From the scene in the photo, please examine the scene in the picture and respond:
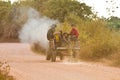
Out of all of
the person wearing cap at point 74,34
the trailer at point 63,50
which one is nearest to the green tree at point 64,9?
the trailer at point 63,50

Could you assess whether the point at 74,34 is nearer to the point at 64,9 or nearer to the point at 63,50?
the point at 63,50

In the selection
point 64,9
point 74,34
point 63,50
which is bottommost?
point 63,50

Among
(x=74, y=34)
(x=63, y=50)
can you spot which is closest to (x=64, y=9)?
(x=63, y=50)

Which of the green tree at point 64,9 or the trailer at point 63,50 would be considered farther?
the green tree at point 64,9

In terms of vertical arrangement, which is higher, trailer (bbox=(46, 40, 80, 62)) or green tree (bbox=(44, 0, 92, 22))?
green tree (bbox=(44, 0, 92, 22))

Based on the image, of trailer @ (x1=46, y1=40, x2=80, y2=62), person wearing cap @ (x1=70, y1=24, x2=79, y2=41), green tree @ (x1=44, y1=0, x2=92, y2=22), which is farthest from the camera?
green tree @ (x1=44, y1=0, x2=92, y2=22)

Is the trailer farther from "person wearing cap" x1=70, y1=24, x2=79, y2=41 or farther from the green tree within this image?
the green tree

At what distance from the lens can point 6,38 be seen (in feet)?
256

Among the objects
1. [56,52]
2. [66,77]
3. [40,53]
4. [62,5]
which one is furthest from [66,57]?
[62,5]

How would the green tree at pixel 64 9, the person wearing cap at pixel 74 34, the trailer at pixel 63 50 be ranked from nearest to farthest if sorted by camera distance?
the person wearing cap at pixel 74 34 < the trailer at pixel 63 50 < the green tree at pixel 64 9

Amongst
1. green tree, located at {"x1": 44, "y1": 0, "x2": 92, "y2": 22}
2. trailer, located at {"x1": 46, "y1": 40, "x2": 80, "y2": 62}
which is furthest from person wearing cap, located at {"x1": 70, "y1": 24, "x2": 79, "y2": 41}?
green tree, located at {"x1": 44, "y1": 0, "x2": 92, "y2": 22}

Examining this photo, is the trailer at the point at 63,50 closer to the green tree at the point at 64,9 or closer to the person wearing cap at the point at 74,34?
Answer: the person wearing cap at the point at 74,34

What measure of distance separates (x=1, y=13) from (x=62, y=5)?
22116 millimetres

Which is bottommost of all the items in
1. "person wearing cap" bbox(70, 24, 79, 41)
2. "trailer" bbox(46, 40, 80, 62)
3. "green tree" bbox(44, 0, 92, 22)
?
"trailer" bbox(46, 40, 80, 62)
